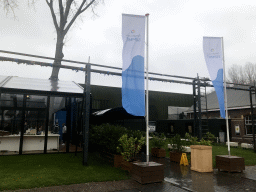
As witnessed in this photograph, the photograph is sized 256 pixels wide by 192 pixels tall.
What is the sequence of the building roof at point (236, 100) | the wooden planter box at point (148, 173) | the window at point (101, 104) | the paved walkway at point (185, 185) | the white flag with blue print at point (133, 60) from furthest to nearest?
the window at point (101, 104) → the building roof at point (236, 100) → the white flag with blue print at point (133, 60) → the wooden planter box at point (148, 173) → the paved walkway at point (185, 185)

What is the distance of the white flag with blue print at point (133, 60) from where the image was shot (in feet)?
21.9

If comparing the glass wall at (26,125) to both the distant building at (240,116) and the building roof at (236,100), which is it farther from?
the building roof at (236,100)

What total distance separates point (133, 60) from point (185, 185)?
14.0ft

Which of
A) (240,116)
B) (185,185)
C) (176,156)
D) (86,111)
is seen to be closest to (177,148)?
(176,156)

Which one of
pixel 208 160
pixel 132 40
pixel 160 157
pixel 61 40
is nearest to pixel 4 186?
pixel 132 40

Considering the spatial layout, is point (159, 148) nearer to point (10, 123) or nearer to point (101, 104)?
point (10, 123)

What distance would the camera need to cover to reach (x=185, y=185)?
228 inches

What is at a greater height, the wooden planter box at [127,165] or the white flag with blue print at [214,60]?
the white flag with blue print at [214,60]

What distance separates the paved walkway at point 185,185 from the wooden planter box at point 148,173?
0.14 m

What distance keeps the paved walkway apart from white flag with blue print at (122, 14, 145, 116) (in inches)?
94.8

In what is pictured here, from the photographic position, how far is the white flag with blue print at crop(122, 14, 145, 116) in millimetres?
6684

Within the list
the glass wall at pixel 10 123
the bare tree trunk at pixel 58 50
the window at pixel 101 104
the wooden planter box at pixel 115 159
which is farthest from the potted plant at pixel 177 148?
the window at pixel 101 104

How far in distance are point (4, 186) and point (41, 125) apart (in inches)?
238

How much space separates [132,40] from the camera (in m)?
6.74
